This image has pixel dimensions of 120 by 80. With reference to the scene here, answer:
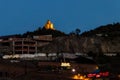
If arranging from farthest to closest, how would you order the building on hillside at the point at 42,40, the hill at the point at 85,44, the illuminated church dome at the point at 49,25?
the illuminated church dome at the point at 49,25
the hill at the point at 85,44
the building on hillside at the point at 42,40

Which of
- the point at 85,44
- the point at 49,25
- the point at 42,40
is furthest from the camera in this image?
the point at 49,25

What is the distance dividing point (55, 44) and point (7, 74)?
236ft

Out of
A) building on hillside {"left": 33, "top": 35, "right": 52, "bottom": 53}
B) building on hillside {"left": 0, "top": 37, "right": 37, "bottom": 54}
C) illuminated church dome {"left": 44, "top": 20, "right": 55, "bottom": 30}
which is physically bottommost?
building on hillside {"left": 0, "top": 37, "right": 37, "bottom": 54}

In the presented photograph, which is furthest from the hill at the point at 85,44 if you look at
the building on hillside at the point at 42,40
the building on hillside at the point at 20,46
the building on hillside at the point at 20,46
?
the building on hillside at the point at 20,46

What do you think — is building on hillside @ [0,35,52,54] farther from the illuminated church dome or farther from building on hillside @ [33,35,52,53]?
the illuminated church dome

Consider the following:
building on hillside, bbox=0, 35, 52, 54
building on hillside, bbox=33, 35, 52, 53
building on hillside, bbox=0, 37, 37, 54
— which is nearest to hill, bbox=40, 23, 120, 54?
building on hillside, bbox=33, 35, 52, 53

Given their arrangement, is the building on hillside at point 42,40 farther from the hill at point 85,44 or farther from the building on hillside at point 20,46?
the building on hillside at point 20,46

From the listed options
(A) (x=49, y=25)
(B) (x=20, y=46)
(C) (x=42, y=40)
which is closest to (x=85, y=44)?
(C) (x=42, y=40)

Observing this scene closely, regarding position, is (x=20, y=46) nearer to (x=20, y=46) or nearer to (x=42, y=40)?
(x=20, y=46)

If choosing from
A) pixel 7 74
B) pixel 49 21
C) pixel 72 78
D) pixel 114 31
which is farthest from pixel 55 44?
pixel 72 78

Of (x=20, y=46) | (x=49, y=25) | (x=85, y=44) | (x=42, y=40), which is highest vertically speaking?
(x=49, y=25)

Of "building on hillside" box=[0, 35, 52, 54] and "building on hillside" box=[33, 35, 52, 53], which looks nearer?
"building on hillside" box=[0, 35, 52, 54]

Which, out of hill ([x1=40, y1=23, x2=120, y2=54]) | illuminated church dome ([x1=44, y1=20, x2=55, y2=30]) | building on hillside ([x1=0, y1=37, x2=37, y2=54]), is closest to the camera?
building on hillside ([x1=0, y1=37, x2=37, y2=54])

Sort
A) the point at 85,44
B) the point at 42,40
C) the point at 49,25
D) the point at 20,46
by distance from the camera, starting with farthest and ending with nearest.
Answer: the point at 49,25, the point at 85,44, the point at 42,40, the point at 20,46
